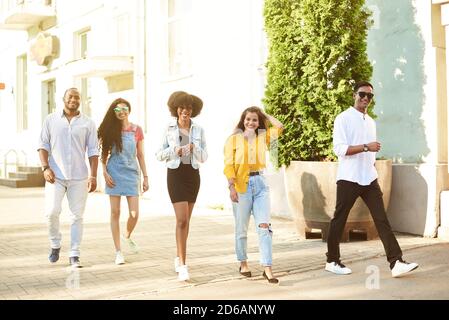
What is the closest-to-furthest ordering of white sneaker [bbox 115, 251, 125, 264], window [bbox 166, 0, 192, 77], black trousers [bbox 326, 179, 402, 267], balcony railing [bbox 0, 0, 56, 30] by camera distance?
1. black trousers [bbox 326, 179, 402, 267]
2. white sneaker [bbox 115, 251, 125, 264]
3. window [bbox 166, 0, 192, 77]
4. balcony railing [bbox 0, 0, 56, 30]

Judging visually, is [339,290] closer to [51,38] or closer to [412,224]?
[412,224]

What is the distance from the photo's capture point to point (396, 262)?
5.84 meters

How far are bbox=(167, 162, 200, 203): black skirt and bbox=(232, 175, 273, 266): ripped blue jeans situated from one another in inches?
18.1

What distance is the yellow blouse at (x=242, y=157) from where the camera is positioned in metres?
5.87

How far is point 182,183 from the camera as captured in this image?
586 centimetres

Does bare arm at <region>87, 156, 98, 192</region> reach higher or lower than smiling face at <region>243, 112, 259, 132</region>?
lower

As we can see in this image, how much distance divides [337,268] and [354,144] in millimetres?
1238

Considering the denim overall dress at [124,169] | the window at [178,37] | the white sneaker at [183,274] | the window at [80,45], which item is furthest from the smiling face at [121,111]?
the window at [80,45]

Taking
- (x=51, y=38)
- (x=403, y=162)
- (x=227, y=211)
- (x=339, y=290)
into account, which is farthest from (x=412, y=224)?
(x=51, y=38)

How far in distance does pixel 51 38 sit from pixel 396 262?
16310 millimetres

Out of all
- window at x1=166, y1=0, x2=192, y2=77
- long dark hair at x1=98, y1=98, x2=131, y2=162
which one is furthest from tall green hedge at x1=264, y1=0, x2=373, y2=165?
window at x1=166, y1=0, x2=192, y2=77

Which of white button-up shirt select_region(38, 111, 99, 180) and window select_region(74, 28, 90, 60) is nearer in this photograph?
white button-up shirt select_region(38, 111, 99, 180)

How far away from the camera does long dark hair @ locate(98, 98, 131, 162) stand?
684 cm

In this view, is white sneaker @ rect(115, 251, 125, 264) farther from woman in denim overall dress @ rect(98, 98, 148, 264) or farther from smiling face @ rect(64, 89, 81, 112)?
smiling face @ rect(64, 89, 81, 112)
